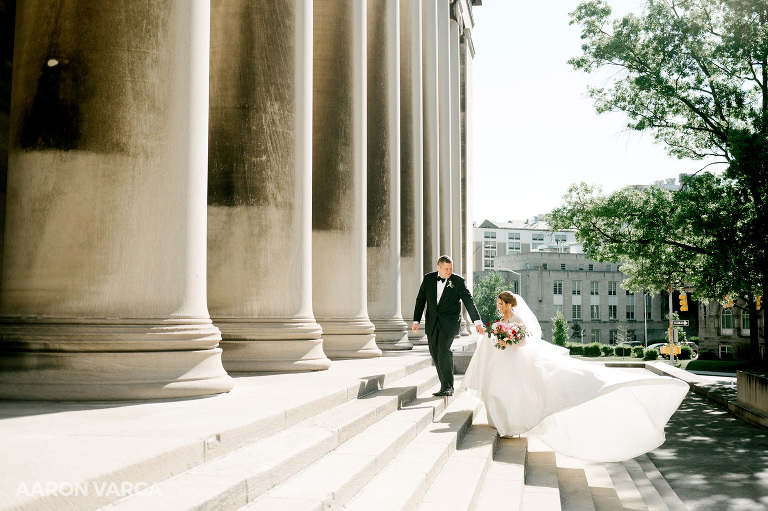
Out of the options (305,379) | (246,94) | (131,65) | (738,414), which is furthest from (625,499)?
(738,414)

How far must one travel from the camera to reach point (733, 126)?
3653cm

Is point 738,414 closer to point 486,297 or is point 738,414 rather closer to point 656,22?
point 656,22

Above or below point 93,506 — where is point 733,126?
above

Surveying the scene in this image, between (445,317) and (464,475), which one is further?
(445,317)

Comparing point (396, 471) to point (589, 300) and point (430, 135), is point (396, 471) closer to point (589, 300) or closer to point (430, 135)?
point (430, 135)

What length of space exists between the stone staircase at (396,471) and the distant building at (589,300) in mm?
140560

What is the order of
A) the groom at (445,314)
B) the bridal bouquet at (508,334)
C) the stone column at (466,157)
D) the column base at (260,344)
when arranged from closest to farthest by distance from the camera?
the bridal bouquet at (508,334)
the column base at (260,344)
the groom at (445,314)
the stone column at (466,157)

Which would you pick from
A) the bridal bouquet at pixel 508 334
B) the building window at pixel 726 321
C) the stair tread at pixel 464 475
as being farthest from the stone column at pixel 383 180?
the building window at pixel 726 321

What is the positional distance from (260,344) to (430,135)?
23.9 metres

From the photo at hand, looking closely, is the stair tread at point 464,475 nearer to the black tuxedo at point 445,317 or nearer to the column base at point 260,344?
the black tuxedo at point 445,317

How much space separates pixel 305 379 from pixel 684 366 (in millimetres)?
54965

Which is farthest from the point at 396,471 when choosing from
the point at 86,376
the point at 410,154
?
the point at 410,154

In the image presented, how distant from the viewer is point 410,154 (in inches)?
1125

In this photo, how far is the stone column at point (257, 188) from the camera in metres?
13.2
